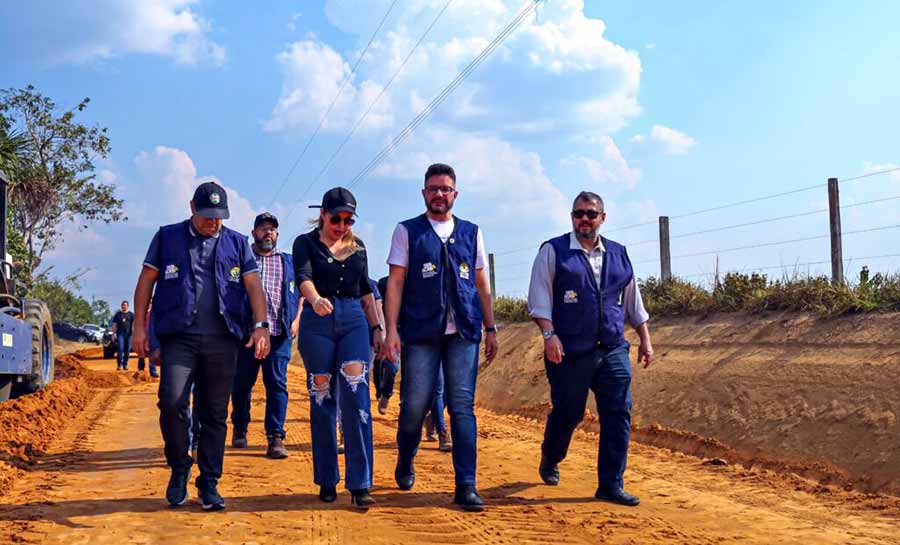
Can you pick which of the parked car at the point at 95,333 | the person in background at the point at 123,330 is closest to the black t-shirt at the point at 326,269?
the person in background at the point at 123,330

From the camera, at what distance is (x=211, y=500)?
5.48m

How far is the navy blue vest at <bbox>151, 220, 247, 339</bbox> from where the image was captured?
5.45m

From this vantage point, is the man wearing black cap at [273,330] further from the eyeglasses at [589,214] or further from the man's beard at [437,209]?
the eyeglasses at [589,214]

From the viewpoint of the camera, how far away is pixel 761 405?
8.95 metres

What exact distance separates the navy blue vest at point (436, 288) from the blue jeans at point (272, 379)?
2564mm

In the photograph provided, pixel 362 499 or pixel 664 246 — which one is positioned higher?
pixel 664 246

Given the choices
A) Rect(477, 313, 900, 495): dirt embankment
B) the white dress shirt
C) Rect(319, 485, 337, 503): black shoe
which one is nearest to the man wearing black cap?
Rect(319, 485, 337, 503): black shoe

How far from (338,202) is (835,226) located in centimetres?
795

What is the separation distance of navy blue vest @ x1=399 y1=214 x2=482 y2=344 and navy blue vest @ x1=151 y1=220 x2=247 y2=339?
1047 mm

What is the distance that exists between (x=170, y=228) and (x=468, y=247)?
186 cm

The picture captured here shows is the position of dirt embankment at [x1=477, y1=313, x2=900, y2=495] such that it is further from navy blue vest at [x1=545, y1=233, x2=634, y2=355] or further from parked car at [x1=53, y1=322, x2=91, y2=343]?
parked car at [x1=53, y1=322, x2=91, y2=343]

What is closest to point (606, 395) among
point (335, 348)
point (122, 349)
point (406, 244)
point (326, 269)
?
point (406, 244)

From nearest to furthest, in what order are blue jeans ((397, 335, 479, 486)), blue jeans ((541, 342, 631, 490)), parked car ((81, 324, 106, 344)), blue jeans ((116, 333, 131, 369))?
blue jeans ((397, 335, 479, 486))
blue jeans ((541, 342, 631, 490))
blue jeans ((116, 333, 131, 369))
parked car ((81, 324, 106, 344))

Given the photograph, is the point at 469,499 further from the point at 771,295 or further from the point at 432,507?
the point at 771,295
